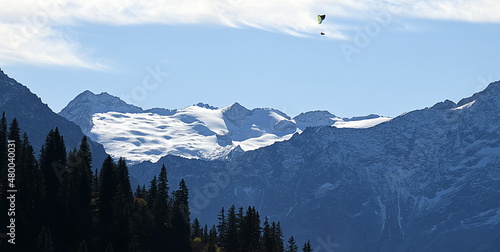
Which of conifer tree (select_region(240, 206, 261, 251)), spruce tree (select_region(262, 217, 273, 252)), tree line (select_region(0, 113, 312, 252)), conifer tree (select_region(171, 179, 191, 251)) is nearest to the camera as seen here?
→ tree line (select_region(0, 113, 312, 252))

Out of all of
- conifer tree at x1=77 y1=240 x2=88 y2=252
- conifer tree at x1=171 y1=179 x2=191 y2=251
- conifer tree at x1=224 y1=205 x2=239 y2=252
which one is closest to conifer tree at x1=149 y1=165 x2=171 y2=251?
→ conifer tree at x1=171 y1=179 x2=191 y2=251

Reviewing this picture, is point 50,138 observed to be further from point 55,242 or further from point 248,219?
point 248,219

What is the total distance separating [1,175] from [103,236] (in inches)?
904

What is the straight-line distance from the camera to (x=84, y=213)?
183375 millimetres

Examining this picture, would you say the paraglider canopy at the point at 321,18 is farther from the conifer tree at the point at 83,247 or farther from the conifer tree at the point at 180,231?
the conifer tree at the point at 180,231

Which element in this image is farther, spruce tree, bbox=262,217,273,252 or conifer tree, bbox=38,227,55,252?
spruce tree, bbox=262,217,273,252

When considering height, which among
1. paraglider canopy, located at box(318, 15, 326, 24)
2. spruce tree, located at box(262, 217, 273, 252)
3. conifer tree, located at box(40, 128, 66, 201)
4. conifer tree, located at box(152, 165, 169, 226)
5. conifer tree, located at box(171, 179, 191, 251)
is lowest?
spruce tree, located at box(262, 217, 273, 252)

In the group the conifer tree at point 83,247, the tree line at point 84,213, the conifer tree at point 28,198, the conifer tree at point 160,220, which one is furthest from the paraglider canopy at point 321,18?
the conifer tree at point 160,220

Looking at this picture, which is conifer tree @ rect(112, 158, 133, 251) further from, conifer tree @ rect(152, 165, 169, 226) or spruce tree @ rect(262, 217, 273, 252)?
spruce tree @ rect(262, 217, 273, 252)

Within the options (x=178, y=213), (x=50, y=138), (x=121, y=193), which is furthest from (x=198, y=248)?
(x=50, y=138)

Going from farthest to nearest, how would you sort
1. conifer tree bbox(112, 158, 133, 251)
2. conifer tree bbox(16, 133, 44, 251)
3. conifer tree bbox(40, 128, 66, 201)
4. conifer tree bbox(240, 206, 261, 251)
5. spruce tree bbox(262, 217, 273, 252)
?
conifer tree bbox(240, 206, 261, 251) < spruce tree bbox(262, 217, 273, 252) < conifer tree bbox(40, 128, 66, 201) < conifer tree bbox(112, 158, 133, 251) < conifer tree bbox(16, 133, 44, 251)

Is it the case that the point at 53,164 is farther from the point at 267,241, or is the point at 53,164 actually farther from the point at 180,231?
Result: the point at 267,241

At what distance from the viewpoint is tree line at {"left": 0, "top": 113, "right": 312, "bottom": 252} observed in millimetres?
172000

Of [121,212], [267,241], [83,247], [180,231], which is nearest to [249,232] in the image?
[267,241]
